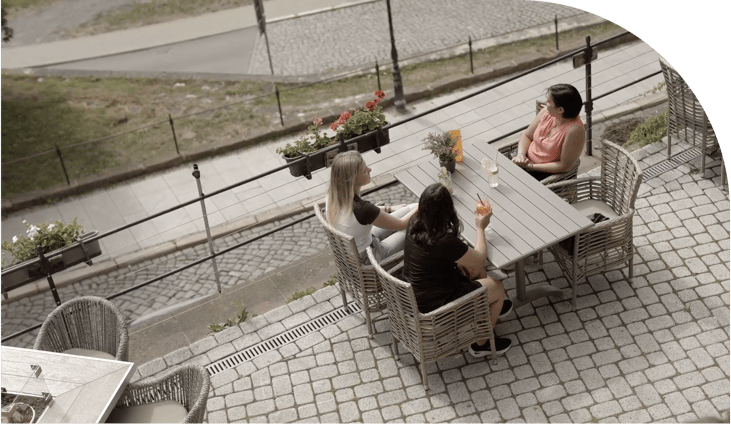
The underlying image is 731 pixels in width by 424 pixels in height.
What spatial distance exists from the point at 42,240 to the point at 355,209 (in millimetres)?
2882

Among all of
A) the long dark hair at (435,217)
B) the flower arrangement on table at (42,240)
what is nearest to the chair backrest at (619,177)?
the long dark hair at (435,217)

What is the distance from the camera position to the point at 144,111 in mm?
15352

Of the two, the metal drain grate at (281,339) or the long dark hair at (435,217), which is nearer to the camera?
the long dark hair at (435,217)

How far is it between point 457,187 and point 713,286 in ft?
7.29

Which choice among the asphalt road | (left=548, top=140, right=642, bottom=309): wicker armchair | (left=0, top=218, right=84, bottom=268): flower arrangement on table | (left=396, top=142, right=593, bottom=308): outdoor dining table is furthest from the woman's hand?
the asphalt road

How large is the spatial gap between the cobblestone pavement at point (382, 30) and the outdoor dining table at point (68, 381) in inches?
440

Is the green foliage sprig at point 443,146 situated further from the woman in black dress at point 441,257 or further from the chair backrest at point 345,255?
the chair backrest at point 345,255

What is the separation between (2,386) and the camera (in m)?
5.59

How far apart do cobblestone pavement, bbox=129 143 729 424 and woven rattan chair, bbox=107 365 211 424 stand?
75 cm

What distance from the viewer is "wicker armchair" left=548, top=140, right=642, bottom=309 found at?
6734mm

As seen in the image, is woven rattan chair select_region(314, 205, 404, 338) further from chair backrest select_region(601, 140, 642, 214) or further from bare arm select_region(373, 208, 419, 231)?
chair backrest select_region(601, 140, 642, 214)

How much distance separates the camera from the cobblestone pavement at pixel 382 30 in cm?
1666

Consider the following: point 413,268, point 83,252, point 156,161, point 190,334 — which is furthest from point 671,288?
point 156,161

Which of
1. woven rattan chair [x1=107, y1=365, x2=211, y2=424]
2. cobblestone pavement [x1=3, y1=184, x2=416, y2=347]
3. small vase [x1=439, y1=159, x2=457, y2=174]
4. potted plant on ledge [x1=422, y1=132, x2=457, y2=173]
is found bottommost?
cobblestone pavement [x1=3, y1=184, x2=416, y2=347]
